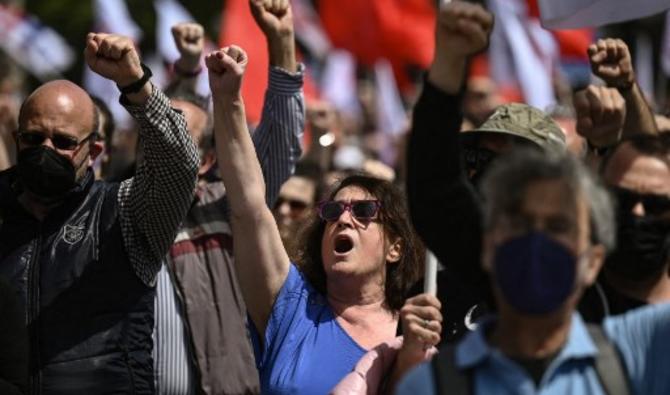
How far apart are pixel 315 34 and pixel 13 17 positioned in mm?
4951

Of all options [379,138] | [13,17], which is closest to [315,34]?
[13,17]

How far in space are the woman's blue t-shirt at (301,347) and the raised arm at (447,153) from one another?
3.89 feet

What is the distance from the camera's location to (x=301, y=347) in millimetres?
4961

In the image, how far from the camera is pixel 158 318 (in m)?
6.24

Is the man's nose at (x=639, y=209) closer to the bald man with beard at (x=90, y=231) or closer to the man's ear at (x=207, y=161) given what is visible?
the bald man with beard at (x=90, y=231)

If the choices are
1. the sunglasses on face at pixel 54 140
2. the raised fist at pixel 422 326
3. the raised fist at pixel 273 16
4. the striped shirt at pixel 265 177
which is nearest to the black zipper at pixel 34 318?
the sunglasses on face at pixel 54 140

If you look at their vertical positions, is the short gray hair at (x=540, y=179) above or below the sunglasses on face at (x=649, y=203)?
above

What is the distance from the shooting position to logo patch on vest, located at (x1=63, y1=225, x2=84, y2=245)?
5.41 m

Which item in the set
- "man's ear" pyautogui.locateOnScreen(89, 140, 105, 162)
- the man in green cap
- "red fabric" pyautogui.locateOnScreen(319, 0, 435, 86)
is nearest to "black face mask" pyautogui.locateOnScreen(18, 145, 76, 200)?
"man's ear" pyautogui.locateOnScreen(89, 140, 105, 162)

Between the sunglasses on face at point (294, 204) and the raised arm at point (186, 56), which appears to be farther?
the sunglasses on face at point (294, 204)

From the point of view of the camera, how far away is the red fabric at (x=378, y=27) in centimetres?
1391

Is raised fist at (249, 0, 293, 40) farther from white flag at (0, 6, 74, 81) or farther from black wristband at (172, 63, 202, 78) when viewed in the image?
white flag at (0, 6, 74, 81)

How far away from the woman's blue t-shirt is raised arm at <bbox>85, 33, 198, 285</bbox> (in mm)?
538

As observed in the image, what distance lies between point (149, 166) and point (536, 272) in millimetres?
2423
